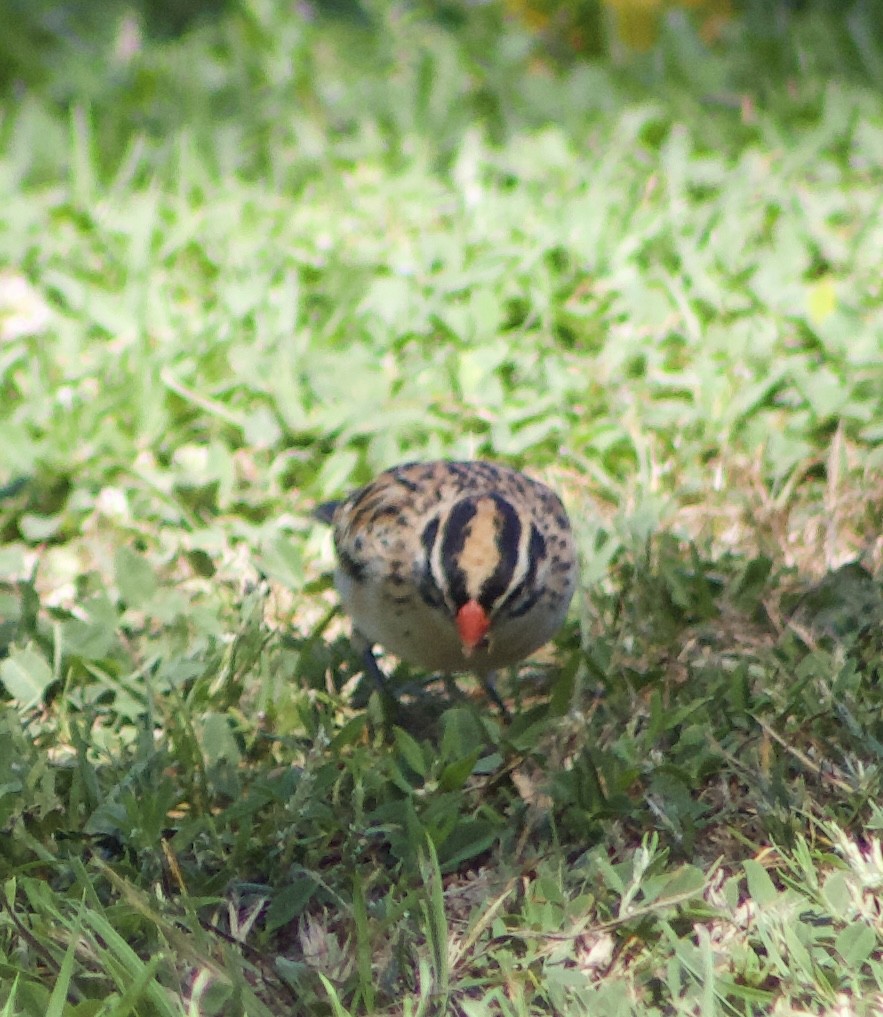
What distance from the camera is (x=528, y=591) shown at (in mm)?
4281

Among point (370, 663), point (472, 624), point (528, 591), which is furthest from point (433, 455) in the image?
point (472, 624)

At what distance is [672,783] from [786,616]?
1.01m

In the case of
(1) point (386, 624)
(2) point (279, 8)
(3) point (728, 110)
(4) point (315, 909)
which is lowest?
(4) point (315, 909)

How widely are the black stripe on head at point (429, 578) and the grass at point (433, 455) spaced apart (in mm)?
319

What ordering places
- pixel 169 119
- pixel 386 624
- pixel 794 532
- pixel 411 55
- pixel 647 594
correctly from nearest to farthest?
pixel 386 624, pixel 647 594, pixel 794 532, pixel 169 119, pixel 411 55

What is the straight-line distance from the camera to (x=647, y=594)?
16.1ft

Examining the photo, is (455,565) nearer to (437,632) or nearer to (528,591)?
(528,591)

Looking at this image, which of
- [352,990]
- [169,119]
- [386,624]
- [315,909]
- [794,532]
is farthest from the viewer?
[169,119]

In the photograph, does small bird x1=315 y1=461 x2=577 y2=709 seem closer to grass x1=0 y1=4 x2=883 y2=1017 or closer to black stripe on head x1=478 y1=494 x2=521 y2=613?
black stripe on head x1=478 y1=494 x2=521 y2=613

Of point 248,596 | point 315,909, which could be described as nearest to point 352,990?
point 315,909

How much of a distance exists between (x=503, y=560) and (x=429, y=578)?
0.24 metres

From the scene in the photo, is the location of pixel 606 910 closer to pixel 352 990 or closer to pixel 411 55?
pixel 352 990

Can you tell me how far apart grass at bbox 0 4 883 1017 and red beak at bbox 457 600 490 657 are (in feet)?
0.78

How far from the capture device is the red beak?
4.15 meters
